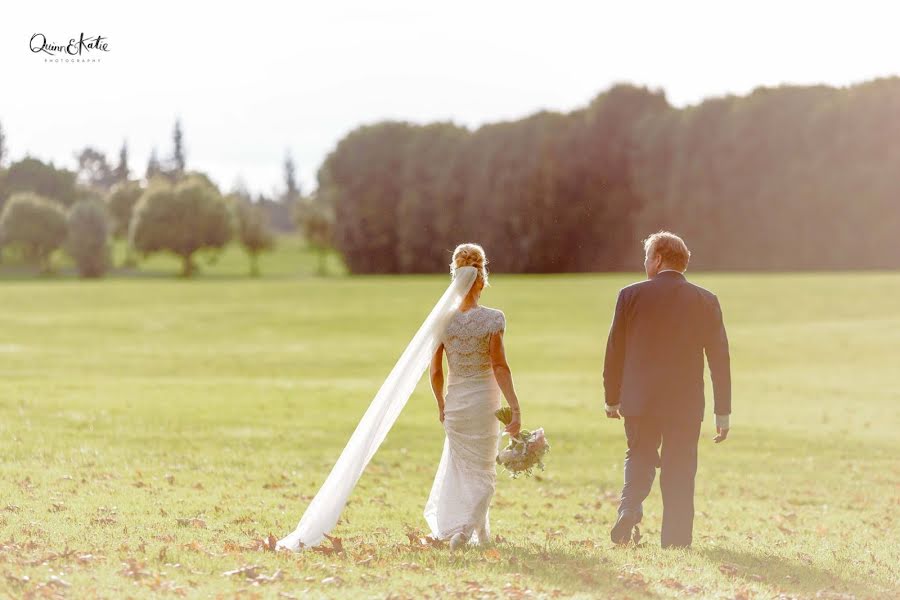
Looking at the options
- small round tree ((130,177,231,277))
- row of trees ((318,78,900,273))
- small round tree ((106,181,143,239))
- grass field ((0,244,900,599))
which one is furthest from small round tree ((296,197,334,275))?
grass field ((0,244,900,599))

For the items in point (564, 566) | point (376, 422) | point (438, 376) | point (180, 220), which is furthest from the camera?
point (180, 220)

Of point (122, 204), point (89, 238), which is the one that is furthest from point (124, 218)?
point (89, 238)

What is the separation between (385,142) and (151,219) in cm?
2019

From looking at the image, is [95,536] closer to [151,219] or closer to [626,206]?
[626,206]

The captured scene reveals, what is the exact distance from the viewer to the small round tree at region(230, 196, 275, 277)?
114688 mm

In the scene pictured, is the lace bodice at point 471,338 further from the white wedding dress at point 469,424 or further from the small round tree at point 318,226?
the small round tree at point 318,226

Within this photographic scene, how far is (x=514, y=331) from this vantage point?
39969 millimetres

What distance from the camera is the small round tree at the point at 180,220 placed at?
93.8 m

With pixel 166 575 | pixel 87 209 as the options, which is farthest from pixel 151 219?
pixel 166 575

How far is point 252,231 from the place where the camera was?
115562 millimetres

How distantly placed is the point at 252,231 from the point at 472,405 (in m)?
109

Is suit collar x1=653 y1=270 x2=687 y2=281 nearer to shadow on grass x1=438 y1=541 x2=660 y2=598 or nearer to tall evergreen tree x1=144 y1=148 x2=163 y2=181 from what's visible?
shadow on grass x1=438 y1=541 x2=660 y2=598

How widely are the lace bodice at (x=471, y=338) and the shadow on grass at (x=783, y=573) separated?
2218 millimetres

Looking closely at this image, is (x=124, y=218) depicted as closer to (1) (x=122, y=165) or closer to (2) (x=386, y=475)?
(1) (x=122, y=165)
